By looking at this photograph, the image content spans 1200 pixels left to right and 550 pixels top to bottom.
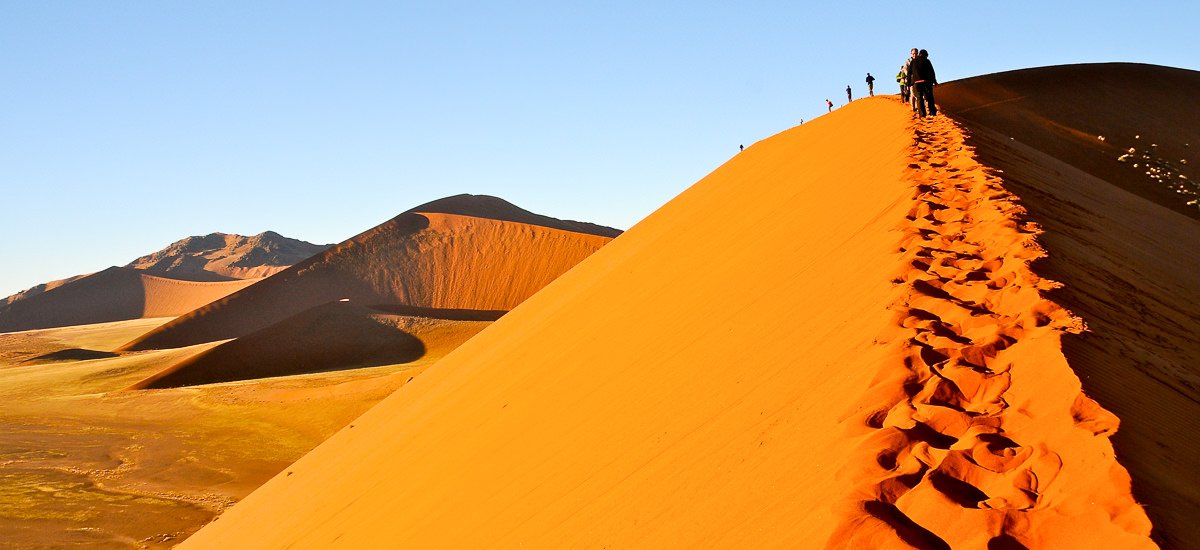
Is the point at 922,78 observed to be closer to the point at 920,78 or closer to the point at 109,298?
the point at 920,78

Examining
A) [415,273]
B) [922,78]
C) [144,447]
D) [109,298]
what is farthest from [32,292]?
[922,78]

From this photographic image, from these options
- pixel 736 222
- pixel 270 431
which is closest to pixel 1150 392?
pixel 736 222

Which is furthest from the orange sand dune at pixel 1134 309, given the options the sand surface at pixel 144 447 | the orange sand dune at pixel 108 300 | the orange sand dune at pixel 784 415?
the orange sand dune at pixel 108 300

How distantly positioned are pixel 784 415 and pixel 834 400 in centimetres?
27

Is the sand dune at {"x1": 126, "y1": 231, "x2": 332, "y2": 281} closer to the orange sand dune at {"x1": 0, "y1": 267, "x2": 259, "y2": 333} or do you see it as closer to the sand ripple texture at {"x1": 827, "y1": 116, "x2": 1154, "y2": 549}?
the orange sand dune at {"x1": 0, "y1": 267, "x2": 259, "y2": 333}

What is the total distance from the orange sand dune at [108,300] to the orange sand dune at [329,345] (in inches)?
2230

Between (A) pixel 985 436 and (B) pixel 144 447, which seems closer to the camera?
(A) pixel 985 436

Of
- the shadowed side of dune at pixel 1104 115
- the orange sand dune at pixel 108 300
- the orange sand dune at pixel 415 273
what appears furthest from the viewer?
the orange sand dune at pixel 108 300

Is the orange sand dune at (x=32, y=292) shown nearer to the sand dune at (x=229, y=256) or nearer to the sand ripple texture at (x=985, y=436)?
the sand dune at (x=229, y=256)

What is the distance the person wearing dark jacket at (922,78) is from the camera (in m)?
13.6

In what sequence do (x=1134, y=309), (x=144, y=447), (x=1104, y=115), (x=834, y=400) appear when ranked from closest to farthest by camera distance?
(x=834, y=400) → (x=1134, y=309) → (x=144, y=447) → (x=1104, y=115)

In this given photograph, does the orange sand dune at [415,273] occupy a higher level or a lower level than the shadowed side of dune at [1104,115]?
lower

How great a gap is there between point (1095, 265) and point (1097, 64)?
106 ft

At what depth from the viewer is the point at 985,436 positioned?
311 cm
